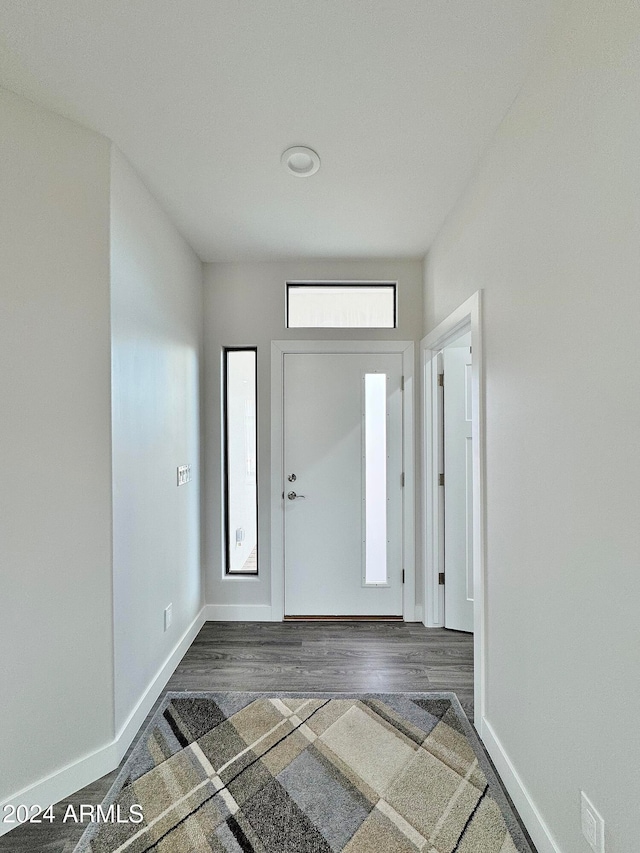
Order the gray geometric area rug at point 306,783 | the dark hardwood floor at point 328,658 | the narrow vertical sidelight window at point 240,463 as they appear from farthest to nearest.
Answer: the narrow vertical sidelight window at point 240,463
the dark hardwood floor at point 328,658
the gray geometric area rug at point 306,783

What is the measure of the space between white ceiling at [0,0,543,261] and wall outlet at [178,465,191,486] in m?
1.47

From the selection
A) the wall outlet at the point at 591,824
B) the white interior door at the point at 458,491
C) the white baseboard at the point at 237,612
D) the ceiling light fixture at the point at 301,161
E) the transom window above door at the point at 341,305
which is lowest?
the white baseboard at the point at 237,612

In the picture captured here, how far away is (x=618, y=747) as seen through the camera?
1008 mm

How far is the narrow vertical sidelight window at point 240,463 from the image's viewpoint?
3.12 metres

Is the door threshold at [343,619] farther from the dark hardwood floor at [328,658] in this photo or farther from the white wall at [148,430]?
the white wall at [148,430]

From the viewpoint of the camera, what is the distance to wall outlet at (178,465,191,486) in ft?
Answer: 8.34

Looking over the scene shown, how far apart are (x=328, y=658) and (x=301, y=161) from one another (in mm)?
2631

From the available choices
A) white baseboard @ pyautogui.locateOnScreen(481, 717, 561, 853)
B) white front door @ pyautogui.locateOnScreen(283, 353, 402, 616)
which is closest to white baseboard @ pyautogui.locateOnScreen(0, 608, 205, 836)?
white front door @ pyautogui.locateOnScreen(283, 353, 402, 616)

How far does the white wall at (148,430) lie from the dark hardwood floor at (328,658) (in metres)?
0.25

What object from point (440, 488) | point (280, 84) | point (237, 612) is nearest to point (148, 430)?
point (280, 84)

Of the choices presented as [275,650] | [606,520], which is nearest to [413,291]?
[606,520]

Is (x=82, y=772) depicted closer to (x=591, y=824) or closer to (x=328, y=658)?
(x=328, y=658)

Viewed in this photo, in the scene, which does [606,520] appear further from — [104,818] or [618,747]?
[104,818]

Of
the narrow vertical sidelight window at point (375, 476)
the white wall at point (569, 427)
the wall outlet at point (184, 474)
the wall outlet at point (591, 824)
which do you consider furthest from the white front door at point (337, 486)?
the wall outlet at point (591, 824)
